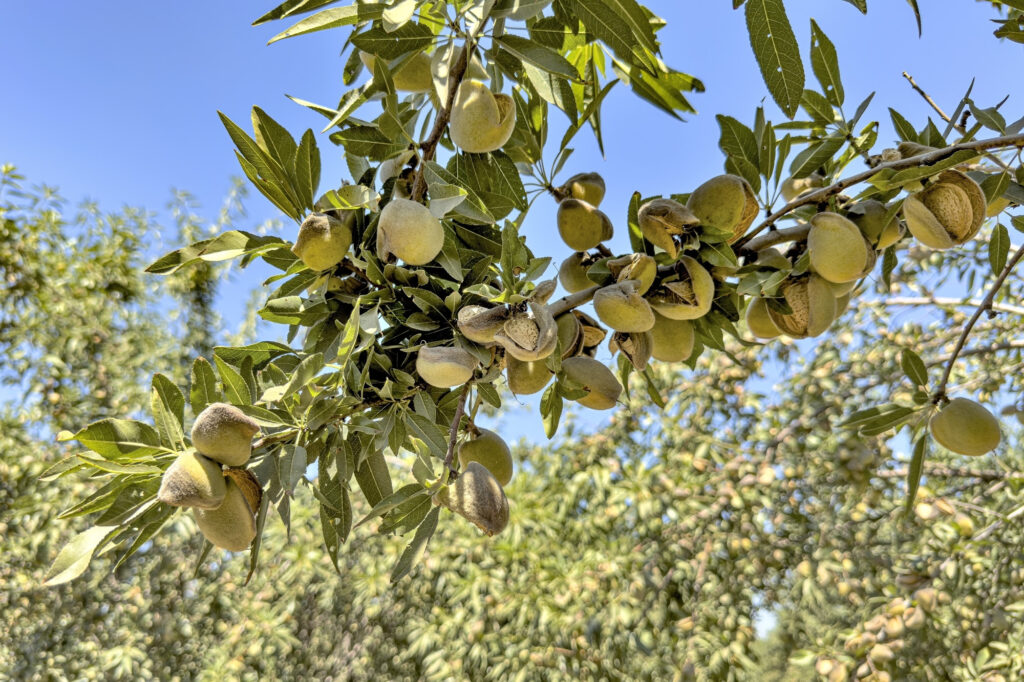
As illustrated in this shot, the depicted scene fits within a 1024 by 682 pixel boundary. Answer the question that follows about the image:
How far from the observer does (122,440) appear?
1.93 feet

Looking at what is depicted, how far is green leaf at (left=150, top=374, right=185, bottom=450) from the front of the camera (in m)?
0.61

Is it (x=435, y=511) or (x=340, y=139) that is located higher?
(x=340, y=139)

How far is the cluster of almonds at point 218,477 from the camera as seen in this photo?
0.53 metres

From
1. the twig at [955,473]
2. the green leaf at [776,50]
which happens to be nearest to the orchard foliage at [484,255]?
the green leaf at [776,50]

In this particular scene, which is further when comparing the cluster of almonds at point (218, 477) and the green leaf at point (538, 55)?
the green leaf at point (538, 55)

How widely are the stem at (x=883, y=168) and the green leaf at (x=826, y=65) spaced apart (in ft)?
0.59

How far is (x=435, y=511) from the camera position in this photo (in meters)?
0.64

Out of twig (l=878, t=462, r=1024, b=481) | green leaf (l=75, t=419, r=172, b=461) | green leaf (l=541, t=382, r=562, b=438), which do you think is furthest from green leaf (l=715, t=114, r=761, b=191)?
twig (l=878, t=462, r=1024, b=481)

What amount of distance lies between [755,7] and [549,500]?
2.41m

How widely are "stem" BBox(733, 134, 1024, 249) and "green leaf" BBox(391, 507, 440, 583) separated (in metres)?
0.48

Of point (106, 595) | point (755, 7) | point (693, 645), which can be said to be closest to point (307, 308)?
point (755, 7)

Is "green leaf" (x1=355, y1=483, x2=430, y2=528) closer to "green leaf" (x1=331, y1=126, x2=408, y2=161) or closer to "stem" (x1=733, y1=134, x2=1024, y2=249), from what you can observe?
"green leaf" (x1=331, y1=126, x2=408, y2=161)

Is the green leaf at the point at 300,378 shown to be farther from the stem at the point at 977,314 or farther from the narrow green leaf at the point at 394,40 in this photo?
the stem at the point at 977,314

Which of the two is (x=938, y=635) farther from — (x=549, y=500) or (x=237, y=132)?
(x=237, y=132)
